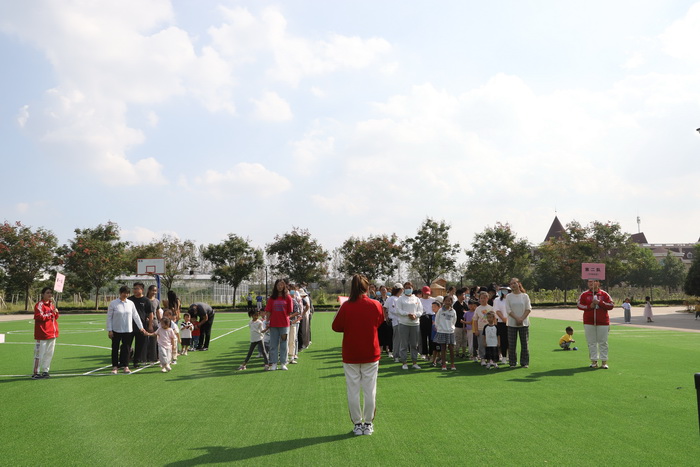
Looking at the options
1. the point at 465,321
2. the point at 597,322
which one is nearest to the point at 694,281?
the point at 597,322

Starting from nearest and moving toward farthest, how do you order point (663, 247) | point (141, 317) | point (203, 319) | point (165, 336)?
1. point (165, 336)
2. point (141, 317)
3. point (203, 319)
4. point (663, 247)

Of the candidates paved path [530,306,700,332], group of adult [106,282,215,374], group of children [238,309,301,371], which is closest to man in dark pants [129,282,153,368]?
group of adult [106,282,215,374]

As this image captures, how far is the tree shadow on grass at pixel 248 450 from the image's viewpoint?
15.8 feet

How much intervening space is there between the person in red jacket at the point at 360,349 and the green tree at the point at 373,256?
4000 cm

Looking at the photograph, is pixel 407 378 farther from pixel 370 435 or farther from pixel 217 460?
pixel 217 460

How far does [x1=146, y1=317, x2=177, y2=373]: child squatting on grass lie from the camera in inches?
421

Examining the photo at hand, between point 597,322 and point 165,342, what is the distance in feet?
30.6

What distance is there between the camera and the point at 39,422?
251 inches

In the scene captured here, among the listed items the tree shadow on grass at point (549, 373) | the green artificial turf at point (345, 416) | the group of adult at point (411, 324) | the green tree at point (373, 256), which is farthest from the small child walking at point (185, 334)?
the green tree at point (373, 256)

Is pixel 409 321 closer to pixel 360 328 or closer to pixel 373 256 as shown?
pixel 360 328

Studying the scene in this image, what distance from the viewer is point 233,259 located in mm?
47438

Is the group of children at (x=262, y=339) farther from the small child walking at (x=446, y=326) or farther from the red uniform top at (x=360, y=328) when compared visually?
the red uniform top at (x=360, y=328)

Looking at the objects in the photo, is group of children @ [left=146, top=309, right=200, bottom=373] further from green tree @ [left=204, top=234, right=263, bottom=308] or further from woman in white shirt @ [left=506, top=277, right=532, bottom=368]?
green tree @ [left=204, top=234, right=263, bottom=308]

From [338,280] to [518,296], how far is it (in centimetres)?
5935
